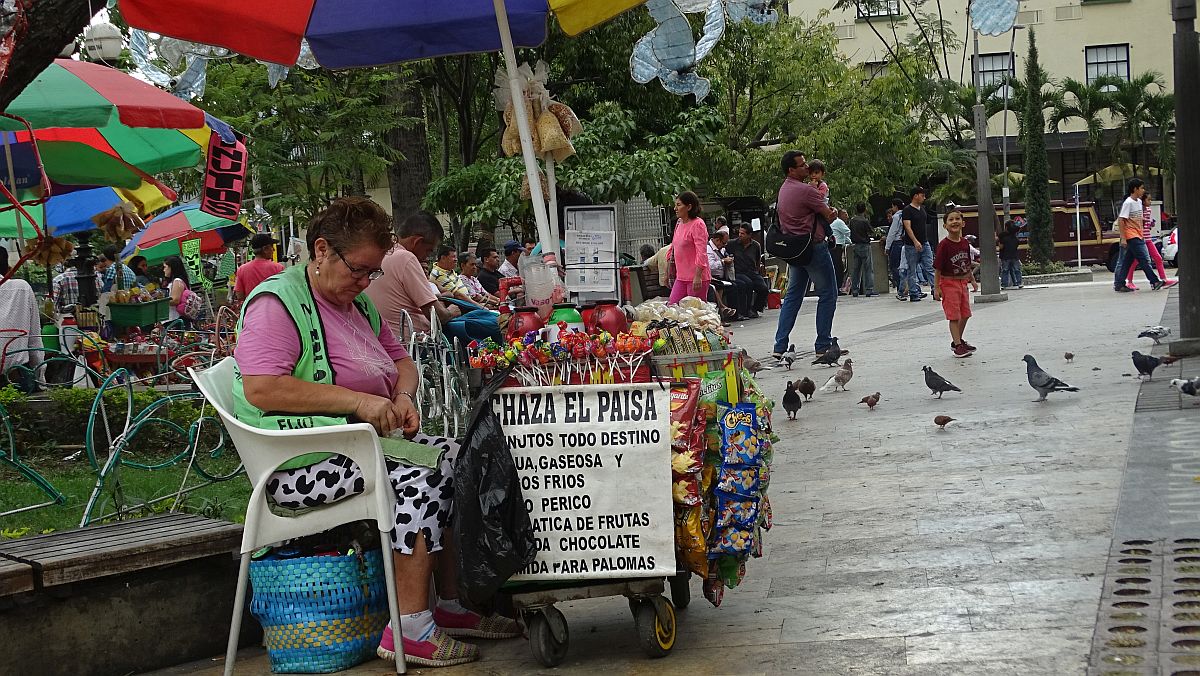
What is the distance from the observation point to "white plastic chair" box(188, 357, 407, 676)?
4.43 meters

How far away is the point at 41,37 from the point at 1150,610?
15.5 feet

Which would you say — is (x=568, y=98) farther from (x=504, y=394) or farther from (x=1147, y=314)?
(x=504, y=394)

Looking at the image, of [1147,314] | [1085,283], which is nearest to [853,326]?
[1147,314]

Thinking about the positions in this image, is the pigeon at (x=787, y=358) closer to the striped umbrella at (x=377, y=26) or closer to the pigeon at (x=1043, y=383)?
the pigeon at (x=1043, y=383)

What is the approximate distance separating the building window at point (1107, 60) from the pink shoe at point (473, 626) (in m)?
48.4

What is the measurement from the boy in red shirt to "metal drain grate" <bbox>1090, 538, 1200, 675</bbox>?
7.07m

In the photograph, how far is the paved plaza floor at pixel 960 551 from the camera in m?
4.30

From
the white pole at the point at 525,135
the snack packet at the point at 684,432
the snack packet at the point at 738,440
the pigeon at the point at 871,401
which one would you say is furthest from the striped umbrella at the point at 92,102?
the pigeon at the point at 871,401

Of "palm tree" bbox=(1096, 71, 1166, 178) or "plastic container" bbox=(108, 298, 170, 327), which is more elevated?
"palm tree" bbox=(1096, 71, 1166, 178)

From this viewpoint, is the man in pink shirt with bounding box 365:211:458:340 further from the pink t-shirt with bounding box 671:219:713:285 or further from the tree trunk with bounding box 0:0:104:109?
the pink t-shirt with bounding box 671:219:713:285

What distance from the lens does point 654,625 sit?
445 cm

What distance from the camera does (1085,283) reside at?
25.4 meters

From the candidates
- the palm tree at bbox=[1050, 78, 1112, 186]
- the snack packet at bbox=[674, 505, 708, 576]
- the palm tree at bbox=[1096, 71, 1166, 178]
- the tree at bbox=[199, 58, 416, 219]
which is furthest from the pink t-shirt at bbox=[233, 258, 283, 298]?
the palm tree at bbox=[1096, 71, 1166, 178]

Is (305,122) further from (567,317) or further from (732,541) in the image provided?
(732,541)
